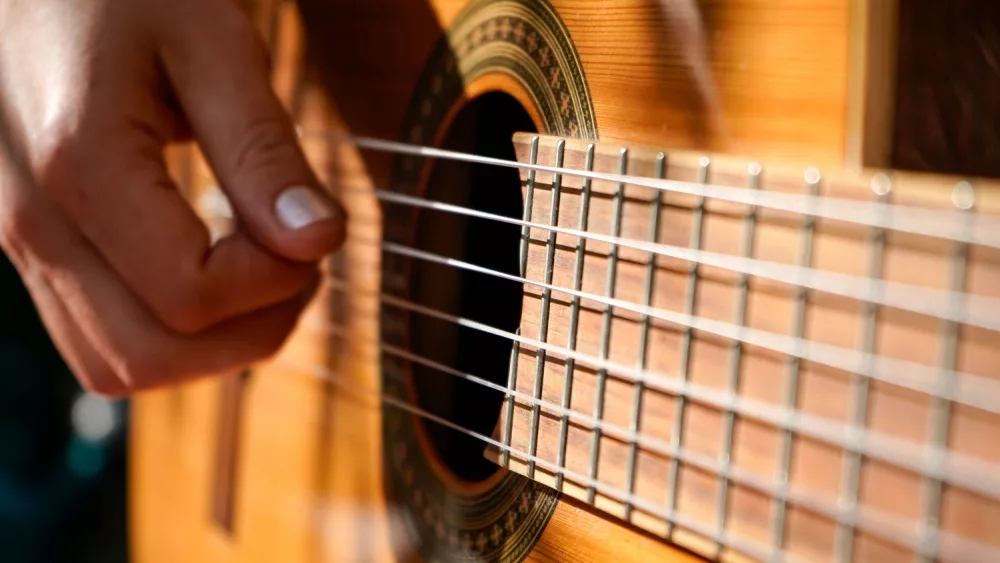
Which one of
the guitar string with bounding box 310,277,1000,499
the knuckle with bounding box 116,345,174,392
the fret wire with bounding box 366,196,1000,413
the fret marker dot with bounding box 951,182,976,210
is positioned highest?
the fret marker dot with bounding box 951,182,976,210

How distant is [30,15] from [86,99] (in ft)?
0.39

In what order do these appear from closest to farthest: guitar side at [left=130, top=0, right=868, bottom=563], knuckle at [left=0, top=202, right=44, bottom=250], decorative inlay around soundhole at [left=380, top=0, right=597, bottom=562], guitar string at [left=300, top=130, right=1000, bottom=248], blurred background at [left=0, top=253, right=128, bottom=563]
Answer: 1. guitar string at [left=300, top=130, right=1000, bottom=248]
2. guitar side at [left=130, top=0, right=868, bottom=563]
3. decorative inlay around soundhole at [left=380, top=0, right=597, bottom=562]
4. knuckle at [left=0, top=202, right=44, bottom=250]
5. blurred background at [left=0, top=253, right=128, bottom=563]

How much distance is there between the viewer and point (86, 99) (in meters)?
0.61

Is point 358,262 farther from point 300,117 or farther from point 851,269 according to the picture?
point 851,269

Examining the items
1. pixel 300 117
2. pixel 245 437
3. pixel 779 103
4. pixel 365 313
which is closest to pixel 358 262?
pixel 365 313

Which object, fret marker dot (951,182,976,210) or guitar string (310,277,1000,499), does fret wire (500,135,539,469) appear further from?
fret marker dot (951,182,976,210)

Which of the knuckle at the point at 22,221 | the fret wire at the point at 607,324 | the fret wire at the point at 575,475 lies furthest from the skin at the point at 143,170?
the fret wire at the point at 607,324

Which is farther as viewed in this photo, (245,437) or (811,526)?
(245,437)

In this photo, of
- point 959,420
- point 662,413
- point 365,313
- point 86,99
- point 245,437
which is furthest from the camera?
point 245,437

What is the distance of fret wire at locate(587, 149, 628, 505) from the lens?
18.6 inches

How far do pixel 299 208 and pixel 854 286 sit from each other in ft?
1.21

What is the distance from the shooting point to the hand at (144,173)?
0.61 meters

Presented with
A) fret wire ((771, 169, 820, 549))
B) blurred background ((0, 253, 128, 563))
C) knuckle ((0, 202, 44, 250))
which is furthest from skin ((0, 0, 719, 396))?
blurred background ((0, 253, 128, 563))

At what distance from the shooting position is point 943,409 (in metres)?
0.35
